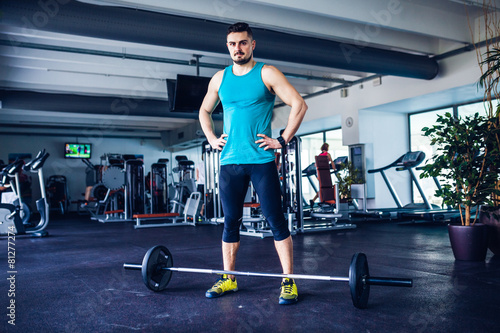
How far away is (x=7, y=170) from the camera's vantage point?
5586 millimetres

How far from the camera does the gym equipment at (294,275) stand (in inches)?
70.0

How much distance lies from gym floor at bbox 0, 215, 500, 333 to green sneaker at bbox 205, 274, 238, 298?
5 centimetres

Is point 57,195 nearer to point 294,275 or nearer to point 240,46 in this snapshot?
point 240,46

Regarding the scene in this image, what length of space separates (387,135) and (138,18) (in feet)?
21.5

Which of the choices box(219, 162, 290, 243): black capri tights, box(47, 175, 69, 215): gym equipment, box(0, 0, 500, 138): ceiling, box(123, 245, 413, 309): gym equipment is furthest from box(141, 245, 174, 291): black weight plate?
box(47, 175, 69, 215): gym equipment

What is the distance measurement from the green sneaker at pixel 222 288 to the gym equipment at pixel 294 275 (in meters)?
0.12

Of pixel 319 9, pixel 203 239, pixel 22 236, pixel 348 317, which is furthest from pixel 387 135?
pixel 348 317

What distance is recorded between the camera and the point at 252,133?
2.07 m

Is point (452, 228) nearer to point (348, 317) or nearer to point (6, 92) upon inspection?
point (348, 317)

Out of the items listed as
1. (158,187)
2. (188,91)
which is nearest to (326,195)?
(188,91)

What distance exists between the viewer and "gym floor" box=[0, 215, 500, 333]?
171cm

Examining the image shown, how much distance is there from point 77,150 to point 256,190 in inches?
541

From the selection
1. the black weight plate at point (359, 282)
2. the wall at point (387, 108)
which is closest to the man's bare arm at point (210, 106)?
the black weight plate at point (359, 282)

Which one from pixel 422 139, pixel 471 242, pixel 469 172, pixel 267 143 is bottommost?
pixel 471 242
